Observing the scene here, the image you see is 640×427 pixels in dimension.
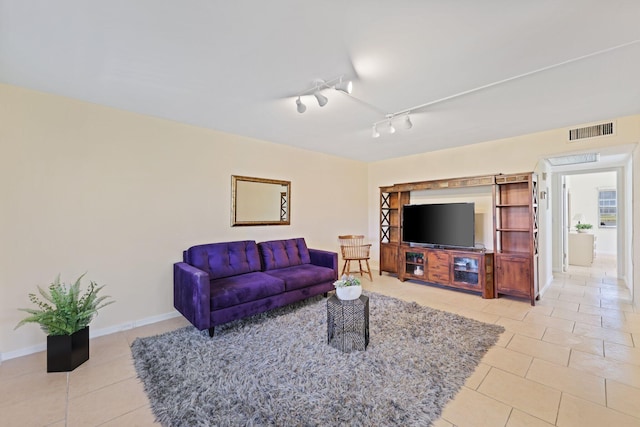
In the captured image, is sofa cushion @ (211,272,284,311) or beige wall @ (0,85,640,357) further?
sofa cushion @ (211,272,284,311)

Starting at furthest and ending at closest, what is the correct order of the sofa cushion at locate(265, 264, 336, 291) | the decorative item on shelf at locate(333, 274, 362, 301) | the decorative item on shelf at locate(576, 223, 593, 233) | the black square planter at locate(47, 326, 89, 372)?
the decorative item on shelf at locate(576, 223, 593, 233)
the sofa cushion at locate(265, 264, 336, 291)
the decorative item on shelf at locate(333, 274, 362, 301)
the black square planter at locate(47, 326, 89, 372)

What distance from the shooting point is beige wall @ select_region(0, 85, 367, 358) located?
8.16ft

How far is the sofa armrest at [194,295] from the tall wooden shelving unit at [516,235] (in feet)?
13.1

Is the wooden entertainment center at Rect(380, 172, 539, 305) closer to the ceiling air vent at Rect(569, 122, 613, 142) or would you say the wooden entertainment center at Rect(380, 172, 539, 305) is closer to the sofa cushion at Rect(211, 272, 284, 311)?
the ceiling air vent at Rect(569, 122, 613, 142)

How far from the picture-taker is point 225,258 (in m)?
3.52

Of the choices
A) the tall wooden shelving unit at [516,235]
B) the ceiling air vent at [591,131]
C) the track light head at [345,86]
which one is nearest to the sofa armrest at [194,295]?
the track light head at [345,86]

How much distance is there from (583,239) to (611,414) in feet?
20.4

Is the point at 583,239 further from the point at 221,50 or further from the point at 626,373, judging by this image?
the point at 221,50

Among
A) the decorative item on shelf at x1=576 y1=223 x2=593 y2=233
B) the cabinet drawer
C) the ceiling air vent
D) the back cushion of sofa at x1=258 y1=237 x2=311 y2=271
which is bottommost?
the cabinet drawer

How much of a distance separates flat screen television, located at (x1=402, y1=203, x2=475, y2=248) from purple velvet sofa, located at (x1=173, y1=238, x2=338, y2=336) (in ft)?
5.80

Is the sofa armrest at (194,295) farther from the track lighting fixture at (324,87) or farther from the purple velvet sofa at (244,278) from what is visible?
the track lighting fixture at (324,87)

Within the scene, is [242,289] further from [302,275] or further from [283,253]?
[283,253]

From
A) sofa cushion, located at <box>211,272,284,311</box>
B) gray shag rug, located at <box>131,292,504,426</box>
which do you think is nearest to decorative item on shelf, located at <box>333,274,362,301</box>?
gray shag rug, located at <box>131,292,504,426</box>

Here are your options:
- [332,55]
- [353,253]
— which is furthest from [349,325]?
[353,253]
